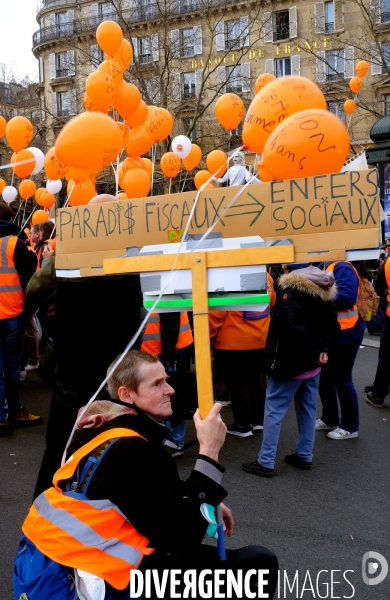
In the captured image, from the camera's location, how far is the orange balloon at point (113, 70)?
19.8 feet

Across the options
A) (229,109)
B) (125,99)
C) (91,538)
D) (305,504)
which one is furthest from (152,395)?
(229,109)

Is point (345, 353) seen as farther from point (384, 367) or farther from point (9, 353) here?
point (9, 353)

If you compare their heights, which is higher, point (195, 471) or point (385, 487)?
point (195, 471)

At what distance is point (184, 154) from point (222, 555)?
821 cm

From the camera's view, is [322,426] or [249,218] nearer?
[249,218]

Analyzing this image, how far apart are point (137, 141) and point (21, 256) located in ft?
7.90

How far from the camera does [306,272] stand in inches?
161

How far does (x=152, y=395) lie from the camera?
79.9 inches

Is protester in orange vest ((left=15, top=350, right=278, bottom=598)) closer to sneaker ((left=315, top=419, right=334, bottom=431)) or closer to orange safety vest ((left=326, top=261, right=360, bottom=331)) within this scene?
orange safety vest ((left=326, top=261, right=360, bottom=331))

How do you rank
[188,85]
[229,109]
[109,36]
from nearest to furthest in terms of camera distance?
1. [109,36]
2. [229,109]
3. [188,85]

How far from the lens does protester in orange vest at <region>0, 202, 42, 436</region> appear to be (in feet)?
15.8

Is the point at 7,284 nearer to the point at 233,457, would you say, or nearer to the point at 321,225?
the point at 233,457

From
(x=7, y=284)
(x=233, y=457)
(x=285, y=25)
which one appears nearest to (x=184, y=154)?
(x=7, y=284)

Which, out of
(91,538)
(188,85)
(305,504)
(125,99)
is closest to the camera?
(91,538)
